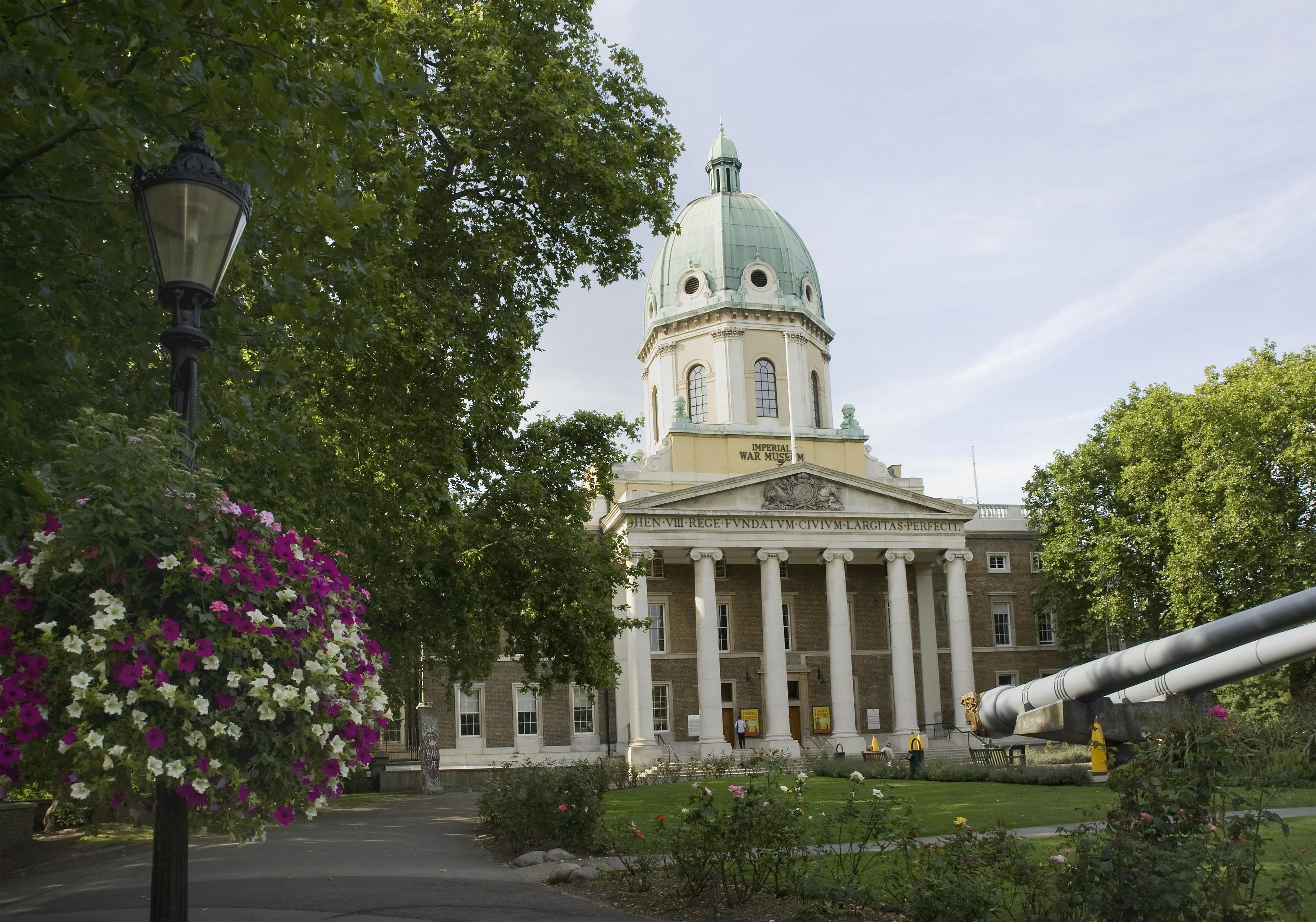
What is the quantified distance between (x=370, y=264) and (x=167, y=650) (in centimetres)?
1120

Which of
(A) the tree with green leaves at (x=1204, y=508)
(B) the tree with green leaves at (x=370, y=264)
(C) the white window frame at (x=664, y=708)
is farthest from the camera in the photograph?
(C) the white window frame at (x=664, y=708)

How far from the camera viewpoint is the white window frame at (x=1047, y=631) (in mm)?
52656

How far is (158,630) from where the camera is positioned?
193 inches

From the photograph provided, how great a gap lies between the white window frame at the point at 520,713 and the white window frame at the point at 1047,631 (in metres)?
24.0

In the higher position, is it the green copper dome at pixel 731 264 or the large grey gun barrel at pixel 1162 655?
the green copper dome at pixel 731 264

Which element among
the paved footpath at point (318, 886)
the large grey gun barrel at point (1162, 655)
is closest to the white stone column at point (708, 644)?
the large grey gun barrel at point (1162, 655)

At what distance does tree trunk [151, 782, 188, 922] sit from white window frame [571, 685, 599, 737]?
145 ft

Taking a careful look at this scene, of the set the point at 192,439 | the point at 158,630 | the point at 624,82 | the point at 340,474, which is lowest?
the point at 158,630

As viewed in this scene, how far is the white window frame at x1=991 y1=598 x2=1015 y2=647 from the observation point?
5259 cm

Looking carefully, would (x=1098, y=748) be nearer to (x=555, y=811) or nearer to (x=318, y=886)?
(x=555, y=811)

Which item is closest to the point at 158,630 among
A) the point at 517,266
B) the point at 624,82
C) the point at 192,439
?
the point at 192,439

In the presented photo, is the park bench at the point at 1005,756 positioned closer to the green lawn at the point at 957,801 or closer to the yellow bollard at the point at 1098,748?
the green lawn at the point at 957,801

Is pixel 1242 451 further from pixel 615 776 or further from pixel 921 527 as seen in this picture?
pixel 615 776

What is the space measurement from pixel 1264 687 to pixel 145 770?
44818mm
